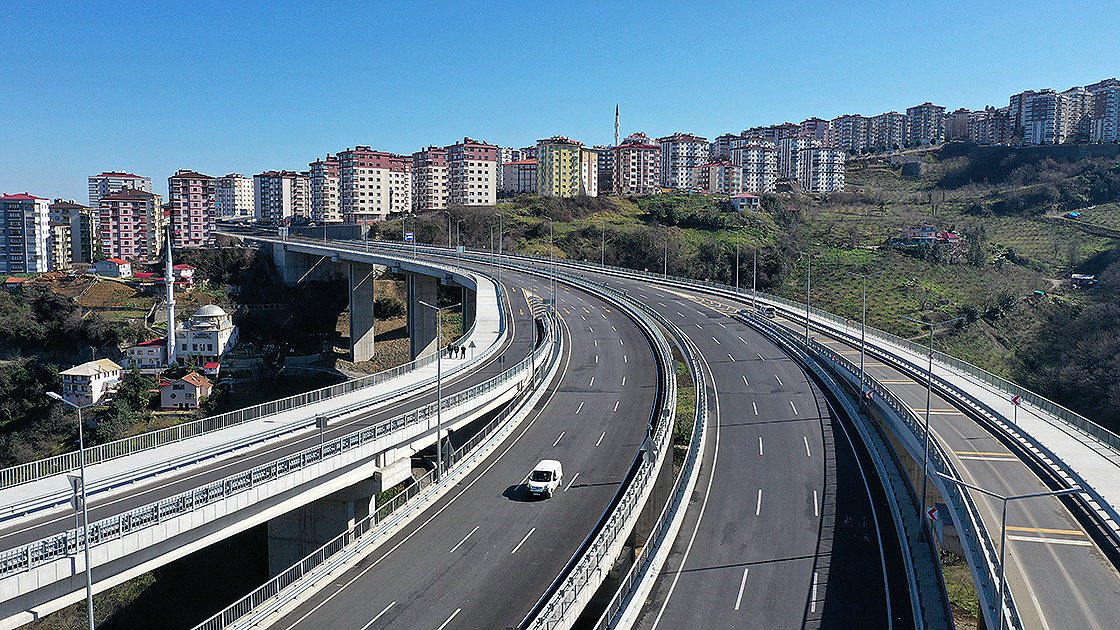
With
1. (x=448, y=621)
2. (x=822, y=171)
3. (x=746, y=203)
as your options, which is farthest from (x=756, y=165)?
(x=448, y=621)

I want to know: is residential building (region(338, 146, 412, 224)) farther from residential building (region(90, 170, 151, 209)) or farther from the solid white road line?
the solid white road line

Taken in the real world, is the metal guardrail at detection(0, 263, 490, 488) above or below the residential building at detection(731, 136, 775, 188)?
below

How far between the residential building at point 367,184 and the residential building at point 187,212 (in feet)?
59.9

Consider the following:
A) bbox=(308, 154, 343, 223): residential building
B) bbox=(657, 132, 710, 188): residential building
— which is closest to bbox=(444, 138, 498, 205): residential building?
bbox=(308, 154, 343, 223): residential building

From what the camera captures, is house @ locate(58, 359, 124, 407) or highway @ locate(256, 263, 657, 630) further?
house @ locate(58, 359, 124, 407)

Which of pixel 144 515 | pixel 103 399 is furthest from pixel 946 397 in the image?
pixel 103 399

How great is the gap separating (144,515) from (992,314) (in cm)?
5656

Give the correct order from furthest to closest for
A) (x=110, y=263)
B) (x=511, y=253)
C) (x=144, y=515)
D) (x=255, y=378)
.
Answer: (x=511, y=253)
(x=110, y=263)
(x=255, y=378)
(x=144, y=515)

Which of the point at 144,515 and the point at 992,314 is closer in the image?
the point at 144,515

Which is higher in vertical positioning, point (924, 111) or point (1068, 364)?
point (924, 111)

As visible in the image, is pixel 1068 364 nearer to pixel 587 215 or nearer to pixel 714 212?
pixel 714 212

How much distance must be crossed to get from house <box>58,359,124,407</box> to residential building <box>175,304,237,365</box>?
863 cm

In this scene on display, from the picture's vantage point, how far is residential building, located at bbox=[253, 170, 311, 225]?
5103 inches

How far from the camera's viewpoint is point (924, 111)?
165 m
